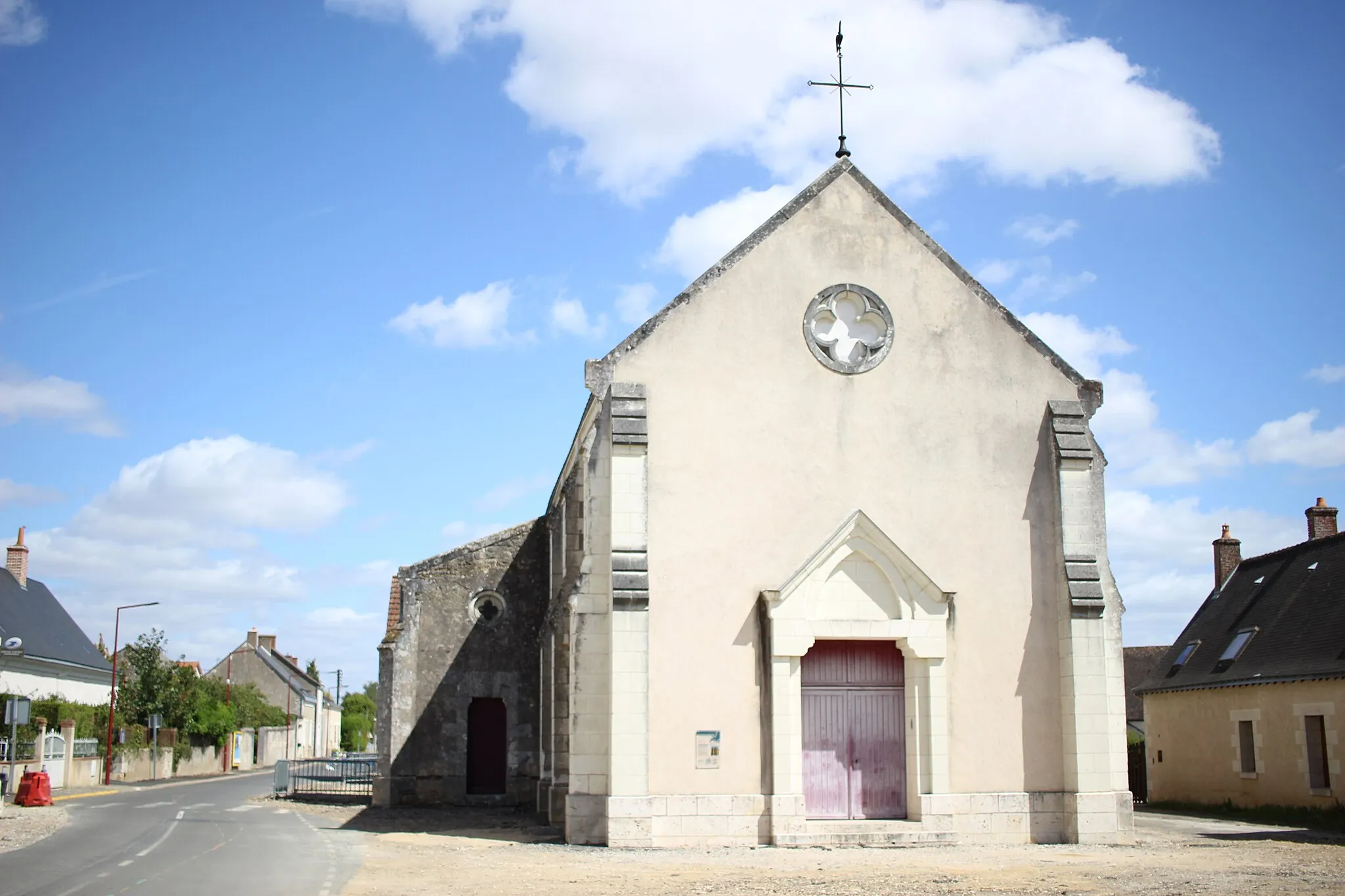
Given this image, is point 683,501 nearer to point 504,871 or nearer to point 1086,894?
point 504,871

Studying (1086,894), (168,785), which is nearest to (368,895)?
(1086,894)

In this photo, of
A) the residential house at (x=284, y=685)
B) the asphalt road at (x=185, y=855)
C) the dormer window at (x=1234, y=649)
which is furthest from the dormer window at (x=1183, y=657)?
the residential house at (x=284, y=685)

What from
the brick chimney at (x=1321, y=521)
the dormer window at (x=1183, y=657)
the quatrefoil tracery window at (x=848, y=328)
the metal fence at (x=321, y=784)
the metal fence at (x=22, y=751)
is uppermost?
the quatrefoil tracery window at (x=848, y=328)

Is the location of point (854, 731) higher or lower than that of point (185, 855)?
higher

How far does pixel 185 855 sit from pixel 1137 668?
139 feet

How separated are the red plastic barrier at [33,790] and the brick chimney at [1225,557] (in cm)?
2846

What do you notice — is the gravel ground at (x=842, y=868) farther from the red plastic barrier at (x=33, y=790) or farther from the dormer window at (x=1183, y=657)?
the dormer window at (x=1183, y=657)

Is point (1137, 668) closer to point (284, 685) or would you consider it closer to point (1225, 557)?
point (1225, 557)

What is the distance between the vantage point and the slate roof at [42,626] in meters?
45.6

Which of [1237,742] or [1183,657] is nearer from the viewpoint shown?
[1237,742]

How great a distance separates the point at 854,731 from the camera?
17766 millimetres

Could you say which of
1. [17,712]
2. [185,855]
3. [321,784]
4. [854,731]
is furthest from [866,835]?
[321,784]

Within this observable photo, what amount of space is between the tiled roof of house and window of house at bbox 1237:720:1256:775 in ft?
65.2

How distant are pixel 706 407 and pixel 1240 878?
29.3 ft
